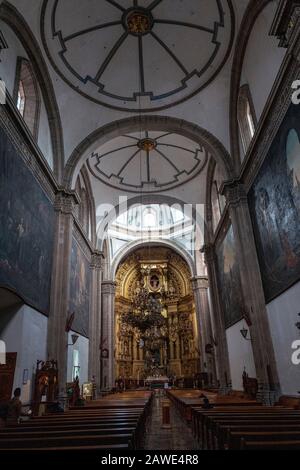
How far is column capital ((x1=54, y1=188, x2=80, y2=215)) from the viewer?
39.8 feet

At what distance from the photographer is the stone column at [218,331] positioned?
1557 centimetres

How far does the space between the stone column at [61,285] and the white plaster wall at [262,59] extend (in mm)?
7542

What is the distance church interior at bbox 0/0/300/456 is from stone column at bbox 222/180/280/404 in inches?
2.0

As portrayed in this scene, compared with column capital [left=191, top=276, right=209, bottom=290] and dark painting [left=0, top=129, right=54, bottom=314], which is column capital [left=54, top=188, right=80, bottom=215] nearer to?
dark painting [left=0, top=129, right=54, bottom=314]

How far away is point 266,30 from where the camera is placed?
9.43 metres

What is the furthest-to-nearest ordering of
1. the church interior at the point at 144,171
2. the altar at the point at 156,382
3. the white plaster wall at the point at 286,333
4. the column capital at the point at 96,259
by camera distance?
the altar at the point at 156,382, the column capital at the point at 96,259, the white plaster wall at the point at 286,333, the church interior at the point at 144,171

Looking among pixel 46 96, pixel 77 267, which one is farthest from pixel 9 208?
pixel 77 267

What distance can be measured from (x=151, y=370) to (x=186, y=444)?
22826mm

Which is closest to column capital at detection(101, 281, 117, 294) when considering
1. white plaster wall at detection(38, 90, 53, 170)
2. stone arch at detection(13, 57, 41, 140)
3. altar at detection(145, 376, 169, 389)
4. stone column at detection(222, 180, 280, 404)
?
altar at detection(145, 376, 169, 389)

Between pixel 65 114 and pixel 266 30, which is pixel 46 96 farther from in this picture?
pixel 266 30

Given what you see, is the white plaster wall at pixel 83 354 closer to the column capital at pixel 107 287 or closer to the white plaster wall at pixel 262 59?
the column capital at pixel 107 287

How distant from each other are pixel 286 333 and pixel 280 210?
3330 millimetres

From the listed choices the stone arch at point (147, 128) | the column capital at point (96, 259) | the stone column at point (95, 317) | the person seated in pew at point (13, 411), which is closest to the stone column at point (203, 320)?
the stone column at point (95, 317)

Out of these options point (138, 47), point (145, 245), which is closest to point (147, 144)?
point (138, 47)
